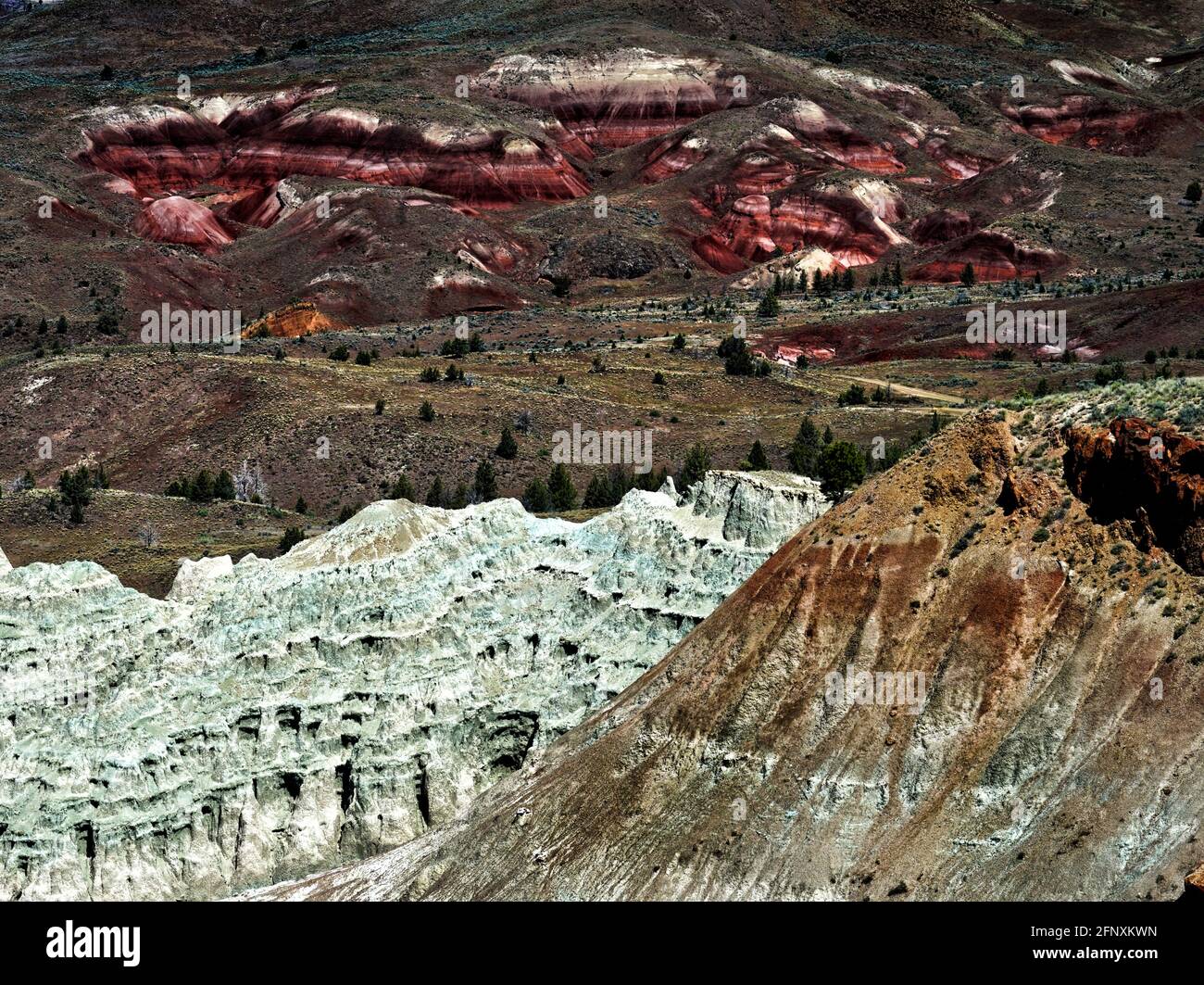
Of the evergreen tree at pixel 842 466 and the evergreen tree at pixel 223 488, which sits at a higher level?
the evergreen tree at pixel 842 466

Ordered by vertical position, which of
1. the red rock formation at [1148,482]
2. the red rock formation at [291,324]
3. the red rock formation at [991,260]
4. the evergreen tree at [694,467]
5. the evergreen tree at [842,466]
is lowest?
the evergreen tree at [694,467]

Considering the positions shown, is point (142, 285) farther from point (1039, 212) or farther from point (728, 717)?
point (728, 717)

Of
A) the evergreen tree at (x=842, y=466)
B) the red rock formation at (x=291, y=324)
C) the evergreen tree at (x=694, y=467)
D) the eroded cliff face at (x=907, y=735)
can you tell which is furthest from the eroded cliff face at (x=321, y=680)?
the red rock formation at (x=291, y=324)

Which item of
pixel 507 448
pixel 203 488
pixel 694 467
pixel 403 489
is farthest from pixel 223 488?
pixel 694 467

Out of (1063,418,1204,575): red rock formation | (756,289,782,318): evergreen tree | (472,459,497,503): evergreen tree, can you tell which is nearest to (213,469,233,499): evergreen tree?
(472,459,497,503): evergreen tree

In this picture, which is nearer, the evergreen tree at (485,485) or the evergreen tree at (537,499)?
the evergreen tree at (537,499)

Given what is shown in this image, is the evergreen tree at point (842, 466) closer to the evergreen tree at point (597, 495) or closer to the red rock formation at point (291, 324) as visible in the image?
the evergreen tree at point (597, 495)
